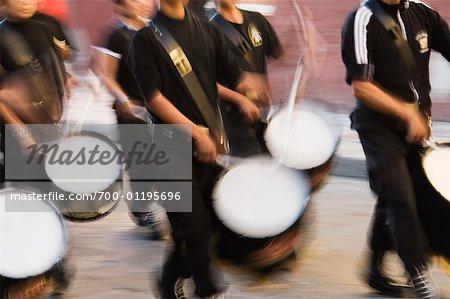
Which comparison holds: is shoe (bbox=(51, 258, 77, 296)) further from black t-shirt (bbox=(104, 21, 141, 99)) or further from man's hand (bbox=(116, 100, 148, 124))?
black t-shirt (bbox=(104, 21, 141, 99))

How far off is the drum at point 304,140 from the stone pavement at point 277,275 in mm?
238

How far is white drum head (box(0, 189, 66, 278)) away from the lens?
209 inches

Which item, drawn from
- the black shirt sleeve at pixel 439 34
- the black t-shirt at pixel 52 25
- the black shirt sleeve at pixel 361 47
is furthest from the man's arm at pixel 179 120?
the black t-shirt at pixel 52 25

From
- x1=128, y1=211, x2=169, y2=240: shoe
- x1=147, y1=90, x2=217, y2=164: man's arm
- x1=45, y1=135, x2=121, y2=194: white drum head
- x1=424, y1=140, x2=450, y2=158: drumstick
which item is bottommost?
x1=128, y1=211, x2=169, y2=240: shoe

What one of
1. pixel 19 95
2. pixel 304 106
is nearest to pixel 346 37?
pixel 304 106

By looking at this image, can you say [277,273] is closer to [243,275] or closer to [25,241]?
[243,275]

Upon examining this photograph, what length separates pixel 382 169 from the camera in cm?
541

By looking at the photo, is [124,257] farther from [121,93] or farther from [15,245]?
[15,245]

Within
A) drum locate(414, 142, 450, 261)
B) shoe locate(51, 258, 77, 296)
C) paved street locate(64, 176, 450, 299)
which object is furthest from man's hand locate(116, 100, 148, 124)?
drum locate(414, 142, 450, 261)

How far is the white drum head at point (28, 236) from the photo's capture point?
5.30 metres

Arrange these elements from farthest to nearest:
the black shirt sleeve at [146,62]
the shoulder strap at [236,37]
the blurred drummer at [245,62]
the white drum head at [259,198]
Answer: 1. the shoulder strap at [236,37]
2. the blurred drummer at [245,62]
3. the white drum head at [259,198]
4. the black shirt sleeve at [146,62]

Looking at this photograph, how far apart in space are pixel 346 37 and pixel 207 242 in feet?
3.88

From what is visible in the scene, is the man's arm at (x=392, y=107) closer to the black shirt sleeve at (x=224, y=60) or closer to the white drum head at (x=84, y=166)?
the black shirt sleeve at (x=224, y=60)

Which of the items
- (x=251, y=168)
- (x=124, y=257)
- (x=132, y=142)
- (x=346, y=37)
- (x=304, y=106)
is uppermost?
(x=346, y=37)
